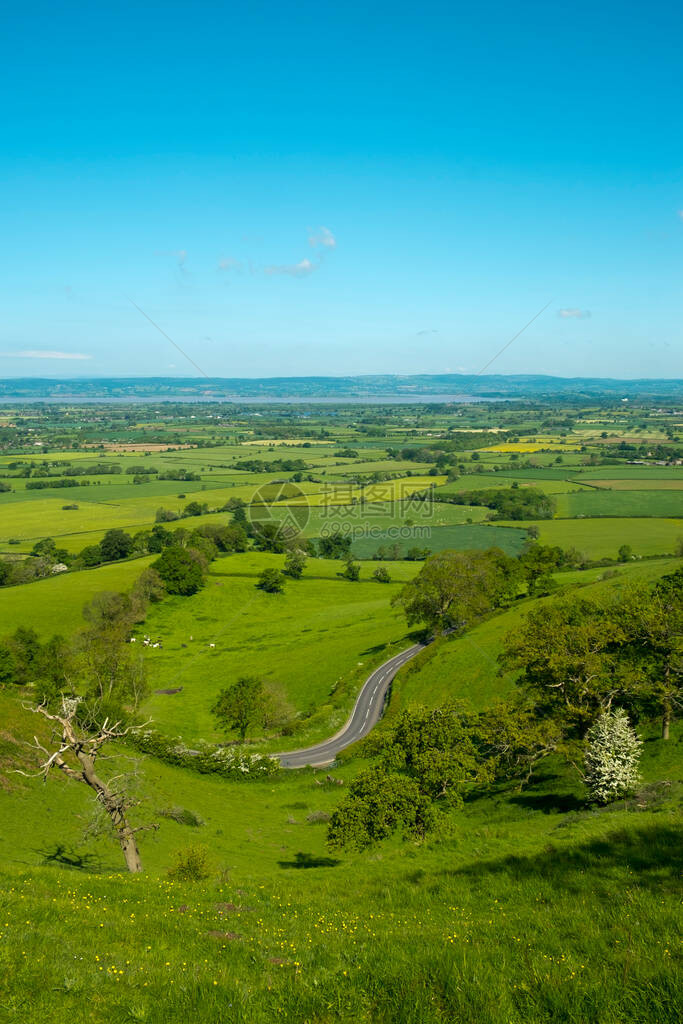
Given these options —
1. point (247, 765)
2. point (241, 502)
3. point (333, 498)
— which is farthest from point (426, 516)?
point (247, 765)

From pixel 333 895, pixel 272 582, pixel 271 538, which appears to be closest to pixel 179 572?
pixel 272 582

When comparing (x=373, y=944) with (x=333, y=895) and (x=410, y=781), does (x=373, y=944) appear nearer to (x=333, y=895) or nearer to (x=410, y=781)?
(x=333, y=895)

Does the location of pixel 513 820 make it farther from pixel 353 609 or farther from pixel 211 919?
pixel 353 609

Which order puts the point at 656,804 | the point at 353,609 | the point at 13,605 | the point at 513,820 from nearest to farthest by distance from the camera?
the point at 656,804
the point at 513,820
the point at 13,605
the point at 353,609

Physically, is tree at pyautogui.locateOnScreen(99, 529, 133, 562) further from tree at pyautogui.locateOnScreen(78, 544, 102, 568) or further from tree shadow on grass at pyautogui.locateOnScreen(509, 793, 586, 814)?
tree shadow on grass at pyautogui.locateOnScreen(509, 793, 586, 814)

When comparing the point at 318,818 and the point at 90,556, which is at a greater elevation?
the point at 90,556
